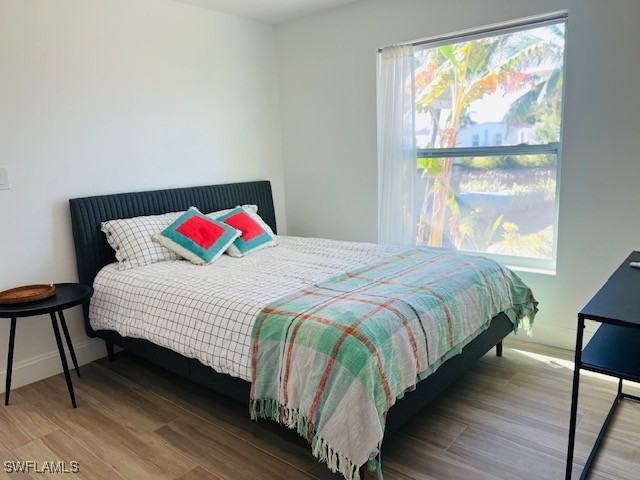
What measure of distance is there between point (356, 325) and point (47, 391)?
2.09 meters

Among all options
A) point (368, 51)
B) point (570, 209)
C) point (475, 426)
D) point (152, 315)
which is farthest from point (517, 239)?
point (152, 315)

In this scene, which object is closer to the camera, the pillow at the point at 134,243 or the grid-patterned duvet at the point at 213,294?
the grid-patterned duvet at the point at 213,294

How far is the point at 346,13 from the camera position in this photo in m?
3.83

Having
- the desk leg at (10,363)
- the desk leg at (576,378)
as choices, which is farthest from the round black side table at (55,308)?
the desk leg at (576,378)

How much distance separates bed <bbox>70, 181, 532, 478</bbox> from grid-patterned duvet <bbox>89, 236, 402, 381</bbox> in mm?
55

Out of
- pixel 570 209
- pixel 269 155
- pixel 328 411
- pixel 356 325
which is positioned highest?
pixel 269 155

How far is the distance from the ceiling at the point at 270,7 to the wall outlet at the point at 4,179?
5.86 feet

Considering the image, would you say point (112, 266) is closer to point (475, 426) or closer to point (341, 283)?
point (341, 283)

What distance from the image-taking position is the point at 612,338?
190cm

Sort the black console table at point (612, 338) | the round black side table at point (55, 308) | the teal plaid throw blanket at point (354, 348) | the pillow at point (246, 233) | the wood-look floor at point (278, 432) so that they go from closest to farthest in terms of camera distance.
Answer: the black console table at point (612, 338)
the teal plaid throw blanket at point (354, 348)
the wood-look floor at point (278, 432)
the round black side table at point (55, 308)
the pillow at point (246, 233)

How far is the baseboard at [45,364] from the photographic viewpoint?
288 cm

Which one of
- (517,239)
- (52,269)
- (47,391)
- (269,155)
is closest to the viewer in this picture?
(47,391)

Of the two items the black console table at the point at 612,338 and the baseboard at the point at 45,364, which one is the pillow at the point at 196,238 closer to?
the baseboard at the point at 45,364

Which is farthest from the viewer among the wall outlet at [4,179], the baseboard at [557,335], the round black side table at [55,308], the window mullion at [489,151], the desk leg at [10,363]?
the window mullion at [489,151]
